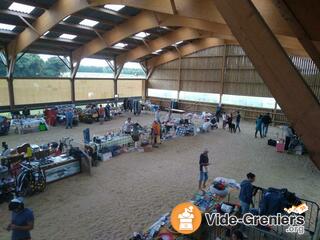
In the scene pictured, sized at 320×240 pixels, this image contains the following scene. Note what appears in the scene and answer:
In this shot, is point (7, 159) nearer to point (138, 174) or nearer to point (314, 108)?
point (138, 174)

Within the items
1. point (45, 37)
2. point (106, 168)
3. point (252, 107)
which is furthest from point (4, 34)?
point (252, 107)

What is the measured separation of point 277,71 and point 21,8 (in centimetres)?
1365

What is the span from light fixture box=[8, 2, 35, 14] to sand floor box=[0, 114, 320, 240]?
6541 millimetres

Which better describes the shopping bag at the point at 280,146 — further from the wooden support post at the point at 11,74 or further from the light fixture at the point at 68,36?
the wooden support post at the point at 11,74

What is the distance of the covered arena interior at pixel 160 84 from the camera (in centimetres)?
215

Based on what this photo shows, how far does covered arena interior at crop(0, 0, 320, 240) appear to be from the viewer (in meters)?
2.15

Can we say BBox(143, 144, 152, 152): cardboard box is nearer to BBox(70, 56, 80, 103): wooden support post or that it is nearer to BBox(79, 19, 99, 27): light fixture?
BBox(79, 19, 99, 27): light fixture

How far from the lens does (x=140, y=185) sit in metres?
8.07

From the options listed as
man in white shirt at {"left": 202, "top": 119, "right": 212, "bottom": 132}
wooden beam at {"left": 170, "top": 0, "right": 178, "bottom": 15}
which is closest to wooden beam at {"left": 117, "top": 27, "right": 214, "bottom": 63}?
man in white shirt at {"left": 202, "top": 119, "right": 212, "bottom": 132}

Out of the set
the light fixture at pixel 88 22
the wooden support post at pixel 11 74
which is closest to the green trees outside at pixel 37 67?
the wooden support post at pixel 11 74

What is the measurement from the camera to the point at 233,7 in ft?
7.11

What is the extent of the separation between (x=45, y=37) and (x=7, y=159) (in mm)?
10146

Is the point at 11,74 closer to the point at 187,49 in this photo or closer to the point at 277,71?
the point at 187,49

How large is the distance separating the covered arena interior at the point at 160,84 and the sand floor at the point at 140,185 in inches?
1.6
